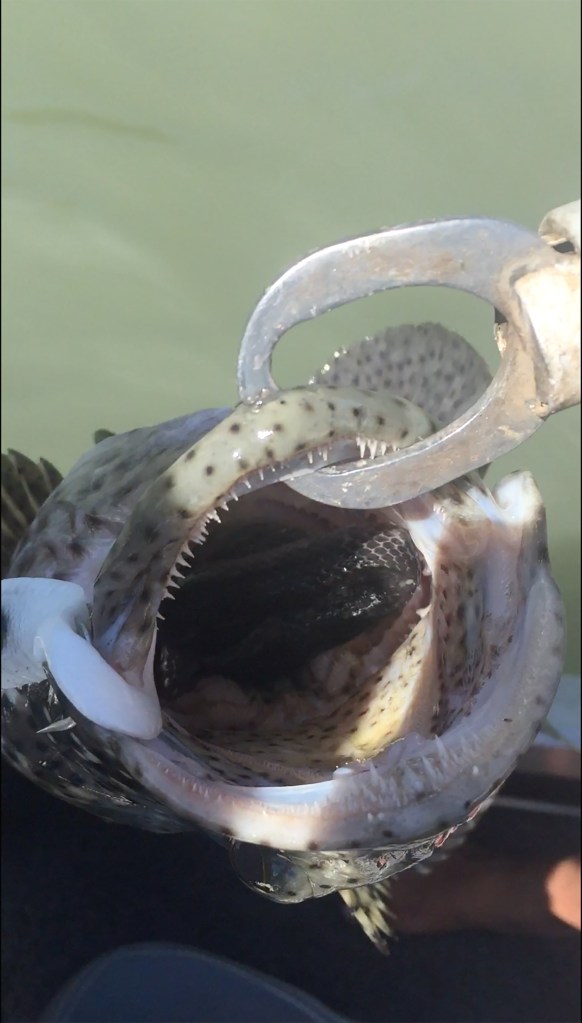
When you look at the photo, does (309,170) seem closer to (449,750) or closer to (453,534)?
(453,534)

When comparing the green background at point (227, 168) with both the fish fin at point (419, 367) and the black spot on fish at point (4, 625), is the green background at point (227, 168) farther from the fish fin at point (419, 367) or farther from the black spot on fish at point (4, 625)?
the black spot on fish at point (4, 625)

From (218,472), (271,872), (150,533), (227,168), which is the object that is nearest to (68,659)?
(150,533)

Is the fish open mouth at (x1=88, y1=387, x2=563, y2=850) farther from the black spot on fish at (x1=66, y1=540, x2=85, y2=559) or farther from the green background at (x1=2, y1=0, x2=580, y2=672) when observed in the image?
the green background at (x1=2, y1=0, x2=580, y2=672)

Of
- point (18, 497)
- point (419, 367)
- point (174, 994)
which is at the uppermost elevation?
point (419, 367)

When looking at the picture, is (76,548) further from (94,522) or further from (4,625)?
(4,625)

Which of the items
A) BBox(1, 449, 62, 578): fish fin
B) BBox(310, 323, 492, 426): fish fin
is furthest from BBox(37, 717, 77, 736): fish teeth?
BBox(310, 323, 492, 426): fish fin

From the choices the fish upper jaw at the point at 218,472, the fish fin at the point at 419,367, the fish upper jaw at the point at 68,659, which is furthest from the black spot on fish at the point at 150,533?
the fish fin at the point at 419,367
